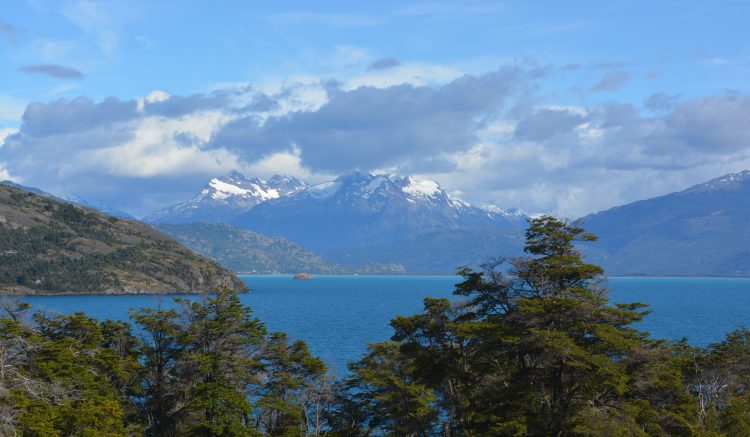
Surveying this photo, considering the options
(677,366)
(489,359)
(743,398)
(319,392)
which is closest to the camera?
(489,359)

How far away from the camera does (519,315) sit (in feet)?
154

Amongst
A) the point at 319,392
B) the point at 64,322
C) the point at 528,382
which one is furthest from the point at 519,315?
the point at 64,322

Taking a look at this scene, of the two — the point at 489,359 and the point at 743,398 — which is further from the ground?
the point at 489,359

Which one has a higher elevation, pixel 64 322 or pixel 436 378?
pixel 64 322

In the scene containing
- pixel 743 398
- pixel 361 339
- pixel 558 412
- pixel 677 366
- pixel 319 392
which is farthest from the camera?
pixel 361 339

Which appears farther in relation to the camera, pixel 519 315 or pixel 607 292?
pixel 607 292

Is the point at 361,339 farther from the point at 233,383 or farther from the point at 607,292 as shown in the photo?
the point at 607,292

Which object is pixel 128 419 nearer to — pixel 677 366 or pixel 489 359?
pixel 489 359

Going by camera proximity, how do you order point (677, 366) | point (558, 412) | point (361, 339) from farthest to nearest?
point (361, 339) → point (677, 366) → point (558, 412)

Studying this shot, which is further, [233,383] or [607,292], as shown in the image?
[233,383]

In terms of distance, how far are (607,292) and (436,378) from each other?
45.8ft

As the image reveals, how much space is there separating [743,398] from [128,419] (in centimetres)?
4846

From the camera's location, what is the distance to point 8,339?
184 ft

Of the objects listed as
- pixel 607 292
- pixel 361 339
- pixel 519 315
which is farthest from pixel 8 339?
pixel 361 339
